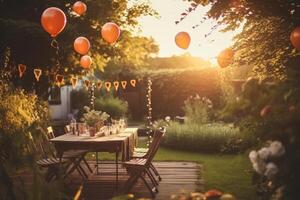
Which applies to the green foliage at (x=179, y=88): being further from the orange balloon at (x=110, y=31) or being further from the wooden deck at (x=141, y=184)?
the orange balloon at (x=110, y=31)

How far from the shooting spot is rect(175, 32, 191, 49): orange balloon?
289 inches

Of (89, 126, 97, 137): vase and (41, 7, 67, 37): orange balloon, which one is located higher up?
(41, 7, 67, 37): orange balloon

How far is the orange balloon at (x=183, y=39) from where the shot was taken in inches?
289

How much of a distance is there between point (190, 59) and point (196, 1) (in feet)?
123

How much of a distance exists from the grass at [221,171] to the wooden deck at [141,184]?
0.82 ft

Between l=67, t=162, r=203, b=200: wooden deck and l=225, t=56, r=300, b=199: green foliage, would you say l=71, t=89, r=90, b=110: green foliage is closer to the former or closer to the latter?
l=67, t=162, r=203, b=200: wooden deck

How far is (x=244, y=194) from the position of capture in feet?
23.0

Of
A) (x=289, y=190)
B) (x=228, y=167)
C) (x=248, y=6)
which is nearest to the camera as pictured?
(x=289, y=190)

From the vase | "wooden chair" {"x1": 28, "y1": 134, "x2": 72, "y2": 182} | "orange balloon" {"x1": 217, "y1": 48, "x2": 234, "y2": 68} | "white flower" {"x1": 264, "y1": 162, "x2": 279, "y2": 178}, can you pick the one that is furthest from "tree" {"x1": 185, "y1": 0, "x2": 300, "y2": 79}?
"wooden chair" {"x1": 28, "y1": 134, "x2": 72, "y2": 182}

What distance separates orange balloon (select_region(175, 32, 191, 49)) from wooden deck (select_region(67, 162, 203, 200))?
2.36 meters

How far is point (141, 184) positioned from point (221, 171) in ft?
6.29

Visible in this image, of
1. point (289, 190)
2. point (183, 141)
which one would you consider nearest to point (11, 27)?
point (183, 141)

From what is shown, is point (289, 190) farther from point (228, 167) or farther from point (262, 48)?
point (228, 167)

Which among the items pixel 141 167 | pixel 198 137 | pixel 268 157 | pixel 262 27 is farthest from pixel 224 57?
pixel 198 137
